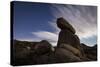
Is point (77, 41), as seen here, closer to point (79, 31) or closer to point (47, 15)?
point (79, 31)

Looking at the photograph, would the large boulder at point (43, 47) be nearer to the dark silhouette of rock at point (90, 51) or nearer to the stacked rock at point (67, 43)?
the stacked rock at point (67, 43)

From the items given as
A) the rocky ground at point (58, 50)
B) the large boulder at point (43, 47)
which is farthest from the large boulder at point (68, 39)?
the large boulder at point (43, 47)

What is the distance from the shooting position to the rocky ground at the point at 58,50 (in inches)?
98.3

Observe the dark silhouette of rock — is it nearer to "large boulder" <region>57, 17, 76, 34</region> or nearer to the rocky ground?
the rocky ground

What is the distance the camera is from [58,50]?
2.66 meters

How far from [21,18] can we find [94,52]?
3.46ft

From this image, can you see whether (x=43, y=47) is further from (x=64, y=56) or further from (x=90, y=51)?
(x=90, y=51)

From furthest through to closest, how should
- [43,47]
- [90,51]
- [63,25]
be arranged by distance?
[90,51] < [63,25] < [43,47]

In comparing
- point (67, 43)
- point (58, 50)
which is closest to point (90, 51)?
point (67, 43)

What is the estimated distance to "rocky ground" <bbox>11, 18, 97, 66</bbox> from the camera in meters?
2.50

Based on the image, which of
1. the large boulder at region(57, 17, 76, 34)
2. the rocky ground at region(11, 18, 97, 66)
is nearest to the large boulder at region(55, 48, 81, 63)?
the rocky ground at region(11, 18, 97, 66)

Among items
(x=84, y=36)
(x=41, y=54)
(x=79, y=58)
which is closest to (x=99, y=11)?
(x=84, y=36)

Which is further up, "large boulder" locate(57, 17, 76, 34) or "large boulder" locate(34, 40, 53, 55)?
"large boulder" locate(57, 17, 76, 34)
